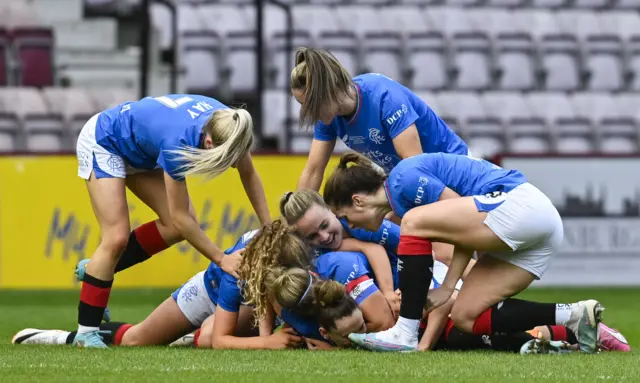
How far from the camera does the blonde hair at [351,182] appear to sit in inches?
229

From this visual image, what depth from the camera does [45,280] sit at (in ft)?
37.9

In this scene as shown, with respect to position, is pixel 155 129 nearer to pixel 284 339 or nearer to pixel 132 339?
pixel 132 339

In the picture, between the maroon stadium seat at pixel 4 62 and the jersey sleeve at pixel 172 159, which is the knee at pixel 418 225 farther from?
the maroon stadium seat at pixel 4 62

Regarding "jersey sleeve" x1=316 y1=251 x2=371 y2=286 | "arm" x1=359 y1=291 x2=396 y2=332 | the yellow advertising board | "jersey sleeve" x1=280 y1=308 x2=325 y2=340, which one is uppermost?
"jersey sleeve" x1=316 y1=251 x2=371 y2=286

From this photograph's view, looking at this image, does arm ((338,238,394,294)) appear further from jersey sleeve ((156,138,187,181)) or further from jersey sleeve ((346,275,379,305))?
jersey sleeve ((156,138,187,181))

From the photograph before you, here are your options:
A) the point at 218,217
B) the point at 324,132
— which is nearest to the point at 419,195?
the point at 324,132

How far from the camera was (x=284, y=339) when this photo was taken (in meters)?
5.91

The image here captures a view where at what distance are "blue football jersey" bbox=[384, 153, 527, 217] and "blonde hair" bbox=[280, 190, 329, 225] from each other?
387 mm

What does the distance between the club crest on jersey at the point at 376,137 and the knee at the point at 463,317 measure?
112 cm

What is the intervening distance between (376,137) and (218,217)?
553 cm

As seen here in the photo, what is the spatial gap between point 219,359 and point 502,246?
1447 millimetres

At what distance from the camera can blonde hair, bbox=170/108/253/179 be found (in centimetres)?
578

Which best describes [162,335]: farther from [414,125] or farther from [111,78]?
[111,78]

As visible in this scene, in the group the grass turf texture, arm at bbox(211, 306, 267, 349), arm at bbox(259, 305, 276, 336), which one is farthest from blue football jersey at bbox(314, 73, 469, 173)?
the grass turf texture
